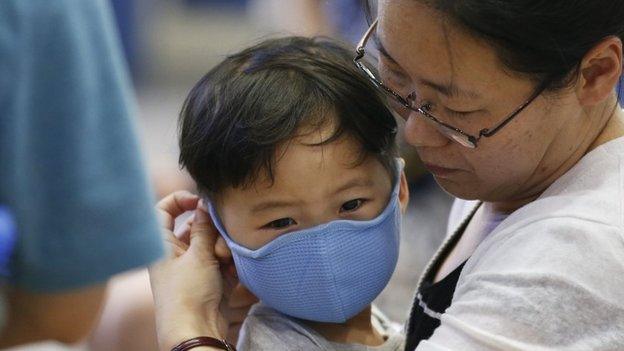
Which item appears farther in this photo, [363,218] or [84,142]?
[363,218]

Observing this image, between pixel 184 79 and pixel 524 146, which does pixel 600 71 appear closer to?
pixel 524 146

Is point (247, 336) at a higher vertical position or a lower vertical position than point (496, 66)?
lower

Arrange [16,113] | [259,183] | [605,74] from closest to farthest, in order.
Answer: [16,113], [605,74], [259,183]

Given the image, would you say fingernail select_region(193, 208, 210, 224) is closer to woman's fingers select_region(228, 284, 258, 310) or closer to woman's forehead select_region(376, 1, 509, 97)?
woman's fingers select_region(228, 284, 258, 310)

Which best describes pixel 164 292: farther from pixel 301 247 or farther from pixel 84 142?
pixel 84 142

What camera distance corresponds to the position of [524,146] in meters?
1.33

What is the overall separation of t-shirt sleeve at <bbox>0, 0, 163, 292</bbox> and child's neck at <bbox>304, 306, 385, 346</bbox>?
2.67 feet

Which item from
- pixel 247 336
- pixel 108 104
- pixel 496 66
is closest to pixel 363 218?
pixel 247 336

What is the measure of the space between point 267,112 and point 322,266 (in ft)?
0.85

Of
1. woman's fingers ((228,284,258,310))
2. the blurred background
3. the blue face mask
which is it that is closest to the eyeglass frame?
the blue face mask

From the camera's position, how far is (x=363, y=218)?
1527 millimetres

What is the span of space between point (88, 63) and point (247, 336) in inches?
34.7

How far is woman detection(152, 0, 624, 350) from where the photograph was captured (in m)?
1.19

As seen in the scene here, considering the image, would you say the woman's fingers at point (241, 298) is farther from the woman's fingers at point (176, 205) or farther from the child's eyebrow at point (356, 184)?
the child's eyebrow at point (356, 184)
